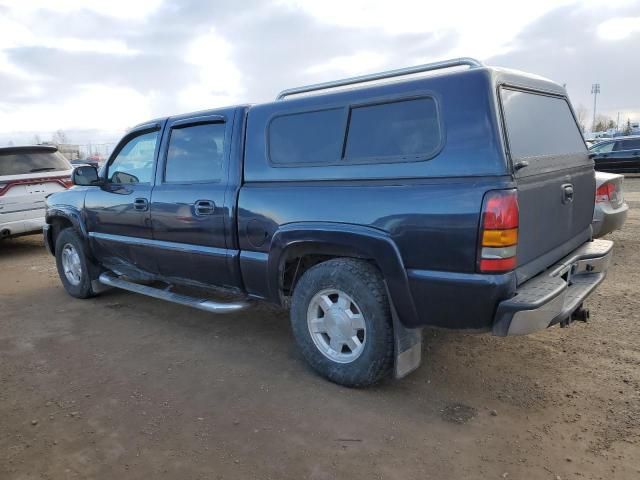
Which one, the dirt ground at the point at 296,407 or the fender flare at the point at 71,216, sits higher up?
the fender flare at the point at 71,216

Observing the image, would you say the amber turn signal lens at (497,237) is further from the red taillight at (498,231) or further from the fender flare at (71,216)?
the fender flare at (71,216)

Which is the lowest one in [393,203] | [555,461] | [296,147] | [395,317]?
[555,461]

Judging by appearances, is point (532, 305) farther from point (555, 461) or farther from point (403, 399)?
point (403, 399)

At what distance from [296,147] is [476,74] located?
4.27 feet

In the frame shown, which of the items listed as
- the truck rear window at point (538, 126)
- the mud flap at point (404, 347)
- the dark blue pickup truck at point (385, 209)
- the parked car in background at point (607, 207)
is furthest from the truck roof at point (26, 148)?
the parked car in background at point (607, 207)

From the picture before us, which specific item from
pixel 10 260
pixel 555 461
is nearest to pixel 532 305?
pixel 555 461

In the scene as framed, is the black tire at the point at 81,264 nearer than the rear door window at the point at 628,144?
Yes

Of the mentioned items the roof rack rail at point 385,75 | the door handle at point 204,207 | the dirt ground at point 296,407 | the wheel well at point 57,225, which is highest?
the roof rack rail at point 385,75

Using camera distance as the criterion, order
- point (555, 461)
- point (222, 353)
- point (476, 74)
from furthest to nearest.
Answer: point (222, 353) → point (476, 74) → point (555, 461)

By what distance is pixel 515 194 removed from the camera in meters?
2.63

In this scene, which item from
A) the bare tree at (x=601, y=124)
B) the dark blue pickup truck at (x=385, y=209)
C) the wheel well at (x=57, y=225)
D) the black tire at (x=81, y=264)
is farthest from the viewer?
the bare tree at (x=601, y=124)

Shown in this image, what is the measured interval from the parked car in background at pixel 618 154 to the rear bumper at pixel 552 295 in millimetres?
14763

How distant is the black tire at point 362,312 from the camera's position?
3.14 metres

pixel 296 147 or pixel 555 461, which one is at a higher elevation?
pixel 296 147
